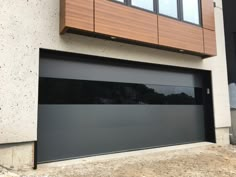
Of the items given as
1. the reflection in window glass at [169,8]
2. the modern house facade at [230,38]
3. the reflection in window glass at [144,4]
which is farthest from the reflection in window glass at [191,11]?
the modern house facade at [230,38]

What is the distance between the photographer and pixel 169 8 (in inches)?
262

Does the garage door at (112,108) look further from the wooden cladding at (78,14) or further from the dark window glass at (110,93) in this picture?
the wooden cladding at (78,14)

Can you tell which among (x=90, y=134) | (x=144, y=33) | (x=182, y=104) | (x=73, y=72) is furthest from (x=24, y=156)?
(x=182, y=104)

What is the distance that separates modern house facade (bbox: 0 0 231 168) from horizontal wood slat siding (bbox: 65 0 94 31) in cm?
2

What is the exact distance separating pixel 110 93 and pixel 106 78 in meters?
0.40

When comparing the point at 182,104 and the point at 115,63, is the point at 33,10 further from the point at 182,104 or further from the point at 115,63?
Result: the point at 182,104

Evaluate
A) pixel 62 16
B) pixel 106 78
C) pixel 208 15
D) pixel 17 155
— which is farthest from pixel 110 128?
pixel 208 15

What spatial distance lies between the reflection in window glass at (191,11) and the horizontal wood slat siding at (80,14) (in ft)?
10.2

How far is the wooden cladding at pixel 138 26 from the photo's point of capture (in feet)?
16.4

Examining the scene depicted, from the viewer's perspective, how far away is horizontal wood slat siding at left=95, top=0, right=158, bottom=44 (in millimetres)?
5305

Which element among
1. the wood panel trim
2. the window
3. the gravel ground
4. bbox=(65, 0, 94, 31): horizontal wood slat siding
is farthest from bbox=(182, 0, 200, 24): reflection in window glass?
the gravel ground

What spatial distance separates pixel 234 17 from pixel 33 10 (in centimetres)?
830

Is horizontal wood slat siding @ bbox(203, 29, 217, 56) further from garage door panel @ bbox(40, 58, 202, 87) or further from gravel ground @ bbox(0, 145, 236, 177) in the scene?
gravel ground @ bbox(0, 145, 236, 177)

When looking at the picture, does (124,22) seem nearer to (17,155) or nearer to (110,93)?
(110,93)
